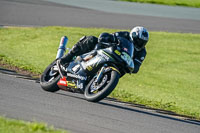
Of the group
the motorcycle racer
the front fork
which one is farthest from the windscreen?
the front fork

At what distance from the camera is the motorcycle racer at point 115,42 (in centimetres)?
872

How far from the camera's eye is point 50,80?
376 inches

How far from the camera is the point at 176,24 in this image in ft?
78.0

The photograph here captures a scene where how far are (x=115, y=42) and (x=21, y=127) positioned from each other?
142 inches

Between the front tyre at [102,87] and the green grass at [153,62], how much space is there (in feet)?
6.90

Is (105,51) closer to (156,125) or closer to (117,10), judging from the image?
(156,125)

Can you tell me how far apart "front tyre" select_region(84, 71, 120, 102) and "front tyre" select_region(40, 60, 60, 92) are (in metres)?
0.96

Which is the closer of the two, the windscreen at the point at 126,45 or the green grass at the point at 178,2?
the windscreen at the point at 126,45

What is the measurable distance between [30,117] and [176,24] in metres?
18.1

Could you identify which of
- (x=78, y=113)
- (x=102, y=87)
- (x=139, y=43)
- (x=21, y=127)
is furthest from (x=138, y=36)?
(x=21, y=127)

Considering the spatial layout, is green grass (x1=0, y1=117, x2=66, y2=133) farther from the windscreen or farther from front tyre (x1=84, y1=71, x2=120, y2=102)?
the windscreen

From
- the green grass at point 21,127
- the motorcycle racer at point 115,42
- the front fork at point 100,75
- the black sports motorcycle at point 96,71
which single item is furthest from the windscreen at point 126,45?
the green grass at point 21,127

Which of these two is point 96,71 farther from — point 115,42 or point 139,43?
point 139,43

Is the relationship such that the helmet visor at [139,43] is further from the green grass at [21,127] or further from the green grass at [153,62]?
the green grass at [21,127]
